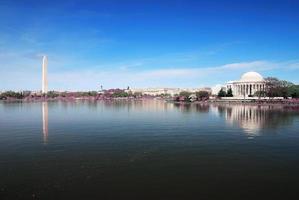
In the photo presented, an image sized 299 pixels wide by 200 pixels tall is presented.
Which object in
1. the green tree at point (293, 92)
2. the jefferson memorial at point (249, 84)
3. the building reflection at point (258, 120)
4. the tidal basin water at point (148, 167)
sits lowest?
the tidal basin water at point (148, 167)

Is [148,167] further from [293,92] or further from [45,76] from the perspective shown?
[45,76]

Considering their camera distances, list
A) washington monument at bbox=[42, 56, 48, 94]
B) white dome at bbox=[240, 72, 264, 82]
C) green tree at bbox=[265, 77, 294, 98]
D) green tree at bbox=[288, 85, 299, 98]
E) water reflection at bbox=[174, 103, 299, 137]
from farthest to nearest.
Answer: washington monument at bbox=[42, 56, 48, 94] → white dome at bbox=[240, 72, 264, 82] → green tree at bbox=[288, 85, 299, 98] → green tree at bbox=[265, 77, 294, 98] → water reflection at bbox=[174, 103, 299, 137]

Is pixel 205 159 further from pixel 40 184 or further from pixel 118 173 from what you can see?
pixel 40 184

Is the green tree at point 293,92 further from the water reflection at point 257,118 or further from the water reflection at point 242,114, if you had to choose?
the water reflection at point 257,118

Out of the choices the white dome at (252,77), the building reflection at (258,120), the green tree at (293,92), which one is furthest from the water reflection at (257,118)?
the white dome at (252,77)

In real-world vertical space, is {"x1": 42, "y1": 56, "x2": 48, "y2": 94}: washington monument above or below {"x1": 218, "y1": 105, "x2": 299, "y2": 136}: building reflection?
above

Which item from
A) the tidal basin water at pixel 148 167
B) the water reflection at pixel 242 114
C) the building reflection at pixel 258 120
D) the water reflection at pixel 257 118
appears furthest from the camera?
the water reflection at pixel 242 114

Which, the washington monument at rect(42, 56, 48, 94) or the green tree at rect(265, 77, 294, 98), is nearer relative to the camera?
the green tree at rect(265, 77, 294, 98)

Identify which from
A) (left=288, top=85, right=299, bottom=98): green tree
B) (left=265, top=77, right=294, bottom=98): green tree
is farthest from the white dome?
(left=288, top=85, right=299, bottom=98): green tree

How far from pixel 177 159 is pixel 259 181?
602 cm

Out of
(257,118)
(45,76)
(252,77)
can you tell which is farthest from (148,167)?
(45,76)

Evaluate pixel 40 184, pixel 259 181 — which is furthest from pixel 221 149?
pixel 40 184

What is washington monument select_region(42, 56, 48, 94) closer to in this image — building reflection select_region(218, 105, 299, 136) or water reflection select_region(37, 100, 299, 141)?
water reflection select_region(37, 100, 299, 141)

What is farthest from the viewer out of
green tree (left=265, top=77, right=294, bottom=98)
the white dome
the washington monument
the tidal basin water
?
the washington monument
